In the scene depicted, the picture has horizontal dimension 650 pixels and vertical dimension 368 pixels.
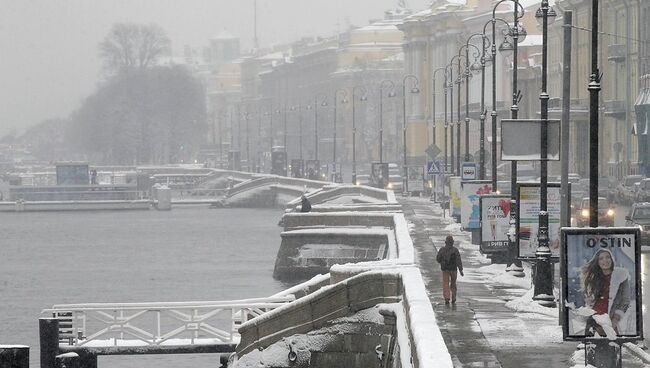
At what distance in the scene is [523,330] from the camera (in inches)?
1270

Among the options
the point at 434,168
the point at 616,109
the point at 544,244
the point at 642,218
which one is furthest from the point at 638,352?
the point at 616,109

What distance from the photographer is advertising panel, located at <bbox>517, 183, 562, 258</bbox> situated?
124ft

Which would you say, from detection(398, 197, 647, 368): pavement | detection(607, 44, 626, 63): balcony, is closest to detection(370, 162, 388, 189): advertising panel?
detection(607, 44, 626, 63): balcony

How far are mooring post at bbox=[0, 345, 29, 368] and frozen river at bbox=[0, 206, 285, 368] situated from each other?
86.6 ft

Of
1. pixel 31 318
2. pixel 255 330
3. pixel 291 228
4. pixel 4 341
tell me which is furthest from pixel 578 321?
pixel 291 228

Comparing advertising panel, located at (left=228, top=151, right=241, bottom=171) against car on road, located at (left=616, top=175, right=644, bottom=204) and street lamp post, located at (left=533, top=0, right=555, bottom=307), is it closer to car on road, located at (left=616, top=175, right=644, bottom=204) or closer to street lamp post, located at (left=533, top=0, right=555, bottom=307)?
car on road, located at (left=616, top=175, right=644, bottom=204)

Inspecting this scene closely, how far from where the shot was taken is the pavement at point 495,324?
93.2 feet

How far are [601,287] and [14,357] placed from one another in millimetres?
8006

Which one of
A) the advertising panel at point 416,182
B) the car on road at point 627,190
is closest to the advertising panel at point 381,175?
the advertising panel at point 416,182

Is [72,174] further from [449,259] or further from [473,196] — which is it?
[449,259]

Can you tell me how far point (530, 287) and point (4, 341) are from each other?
20.6 metres

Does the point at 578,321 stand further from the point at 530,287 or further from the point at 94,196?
the point at 94,196

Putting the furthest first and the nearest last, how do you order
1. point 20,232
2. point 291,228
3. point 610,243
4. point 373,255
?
1. point 20,232
2. point 291,228
3. point 373,255
4. point 610,243

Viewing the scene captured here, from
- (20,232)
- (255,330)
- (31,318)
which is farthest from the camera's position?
(20,232)
